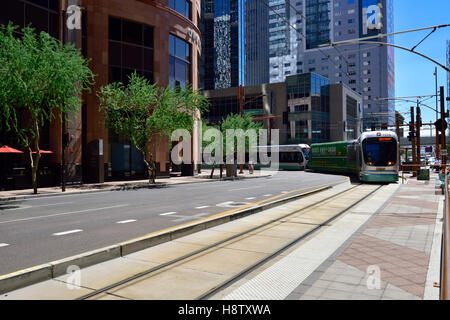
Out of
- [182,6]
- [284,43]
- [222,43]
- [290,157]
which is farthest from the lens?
[284,43]

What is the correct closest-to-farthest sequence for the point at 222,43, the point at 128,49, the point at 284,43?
1. the point at 128,49
2. the point at 222,43
3. the point at 284,43

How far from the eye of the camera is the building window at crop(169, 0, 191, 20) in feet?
117

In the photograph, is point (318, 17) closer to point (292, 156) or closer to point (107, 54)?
point (292, 156)

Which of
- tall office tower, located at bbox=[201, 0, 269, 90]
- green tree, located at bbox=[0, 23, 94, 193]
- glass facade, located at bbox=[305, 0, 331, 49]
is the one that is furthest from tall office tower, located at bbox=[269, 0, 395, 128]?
green tree, located at bbox=[0, 23, 94, 193]

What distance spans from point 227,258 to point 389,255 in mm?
2968

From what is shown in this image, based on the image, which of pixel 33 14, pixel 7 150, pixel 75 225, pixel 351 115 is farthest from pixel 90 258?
pixel 351 115

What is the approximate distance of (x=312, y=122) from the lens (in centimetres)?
8094

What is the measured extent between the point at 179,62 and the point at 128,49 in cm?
682

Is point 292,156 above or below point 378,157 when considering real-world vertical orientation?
above

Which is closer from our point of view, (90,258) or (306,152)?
(90,258)

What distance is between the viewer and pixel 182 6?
123 feet

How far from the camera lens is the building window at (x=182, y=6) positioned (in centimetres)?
3578

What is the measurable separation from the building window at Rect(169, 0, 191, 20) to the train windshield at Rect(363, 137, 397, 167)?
75.3 feet

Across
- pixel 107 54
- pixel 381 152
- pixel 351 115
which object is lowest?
pixel 381 152
